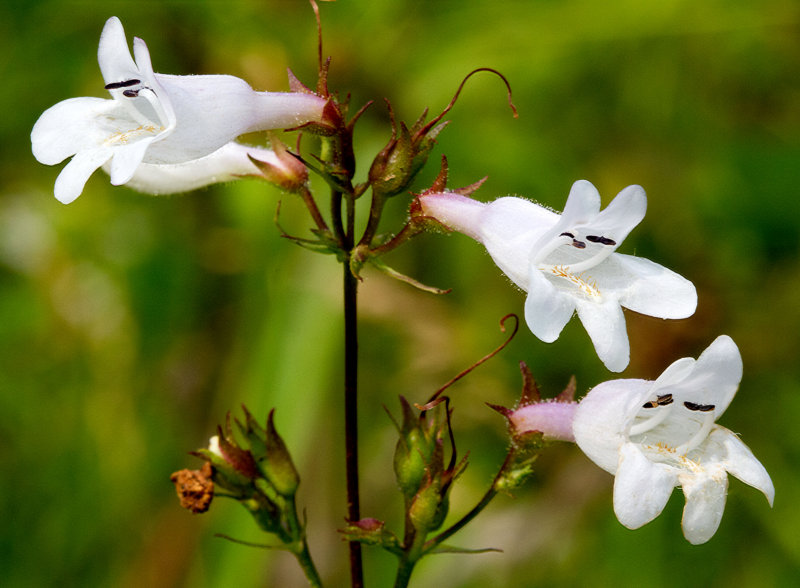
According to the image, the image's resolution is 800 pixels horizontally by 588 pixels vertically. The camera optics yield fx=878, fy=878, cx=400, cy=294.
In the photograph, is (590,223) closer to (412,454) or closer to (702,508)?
(702,508)

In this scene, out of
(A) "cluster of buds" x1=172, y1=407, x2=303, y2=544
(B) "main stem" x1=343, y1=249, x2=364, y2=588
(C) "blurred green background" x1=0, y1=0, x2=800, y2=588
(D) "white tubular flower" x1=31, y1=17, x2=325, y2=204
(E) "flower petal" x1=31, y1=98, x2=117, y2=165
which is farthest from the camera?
(C) "blurred green background" x1=0, y1=0, x2=800, y2=588

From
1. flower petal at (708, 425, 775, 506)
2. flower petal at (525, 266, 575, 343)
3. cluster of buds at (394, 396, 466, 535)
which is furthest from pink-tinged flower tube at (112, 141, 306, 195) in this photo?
flower petal at (708, 425, 775, 506)

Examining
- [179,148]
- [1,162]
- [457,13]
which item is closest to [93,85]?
[1,162]

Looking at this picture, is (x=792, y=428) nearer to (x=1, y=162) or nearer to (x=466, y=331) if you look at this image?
(x=466, y=331)

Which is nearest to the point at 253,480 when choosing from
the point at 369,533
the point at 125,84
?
the point at 369,533

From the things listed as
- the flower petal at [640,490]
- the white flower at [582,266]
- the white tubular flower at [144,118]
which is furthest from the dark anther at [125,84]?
the flower petal at [640,490]

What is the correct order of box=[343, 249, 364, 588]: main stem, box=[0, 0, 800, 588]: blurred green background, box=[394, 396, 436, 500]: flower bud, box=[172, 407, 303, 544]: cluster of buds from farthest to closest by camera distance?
box=[0, 0, 800, 588]: blurred green background → box=[172, 407, 303, 544]: cluster of buds → box=[394, 396, 436, 500]: flower bud → box=[343, 249, 364, 588]: main stem

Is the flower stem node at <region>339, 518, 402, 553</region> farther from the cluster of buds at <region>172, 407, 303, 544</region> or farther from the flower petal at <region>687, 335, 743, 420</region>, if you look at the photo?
the flower petal at <region>687, 335, 743, 420</region>
